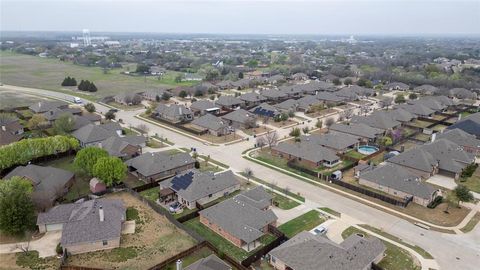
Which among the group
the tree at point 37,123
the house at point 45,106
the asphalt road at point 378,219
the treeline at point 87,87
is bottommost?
the asphalt road at point 378,219

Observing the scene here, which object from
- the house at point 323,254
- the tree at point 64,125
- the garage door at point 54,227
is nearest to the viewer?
the house at point 323,254

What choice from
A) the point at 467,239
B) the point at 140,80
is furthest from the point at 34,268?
the point at 140,80

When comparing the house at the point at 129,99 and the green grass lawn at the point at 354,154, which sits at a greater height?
the house at the point at 129,99

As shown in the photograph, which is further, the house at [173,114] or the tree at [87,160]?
the house at [173,114]

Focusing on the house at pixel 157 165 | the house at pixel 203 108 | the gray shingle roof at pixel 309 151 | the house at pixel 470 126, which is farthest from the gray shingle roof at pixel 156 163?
the house at pixel 470 126

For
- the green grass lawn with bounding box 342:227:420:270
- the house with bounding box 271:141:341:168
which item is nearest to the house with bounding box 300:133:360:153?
the house with bounding box 271:141:341:168

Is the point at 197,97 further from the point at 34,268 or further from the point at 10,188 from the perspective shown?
the point at 34,268

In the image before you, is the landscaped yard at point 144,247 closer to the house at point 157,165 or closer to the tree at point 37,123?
the house at point 157,165
